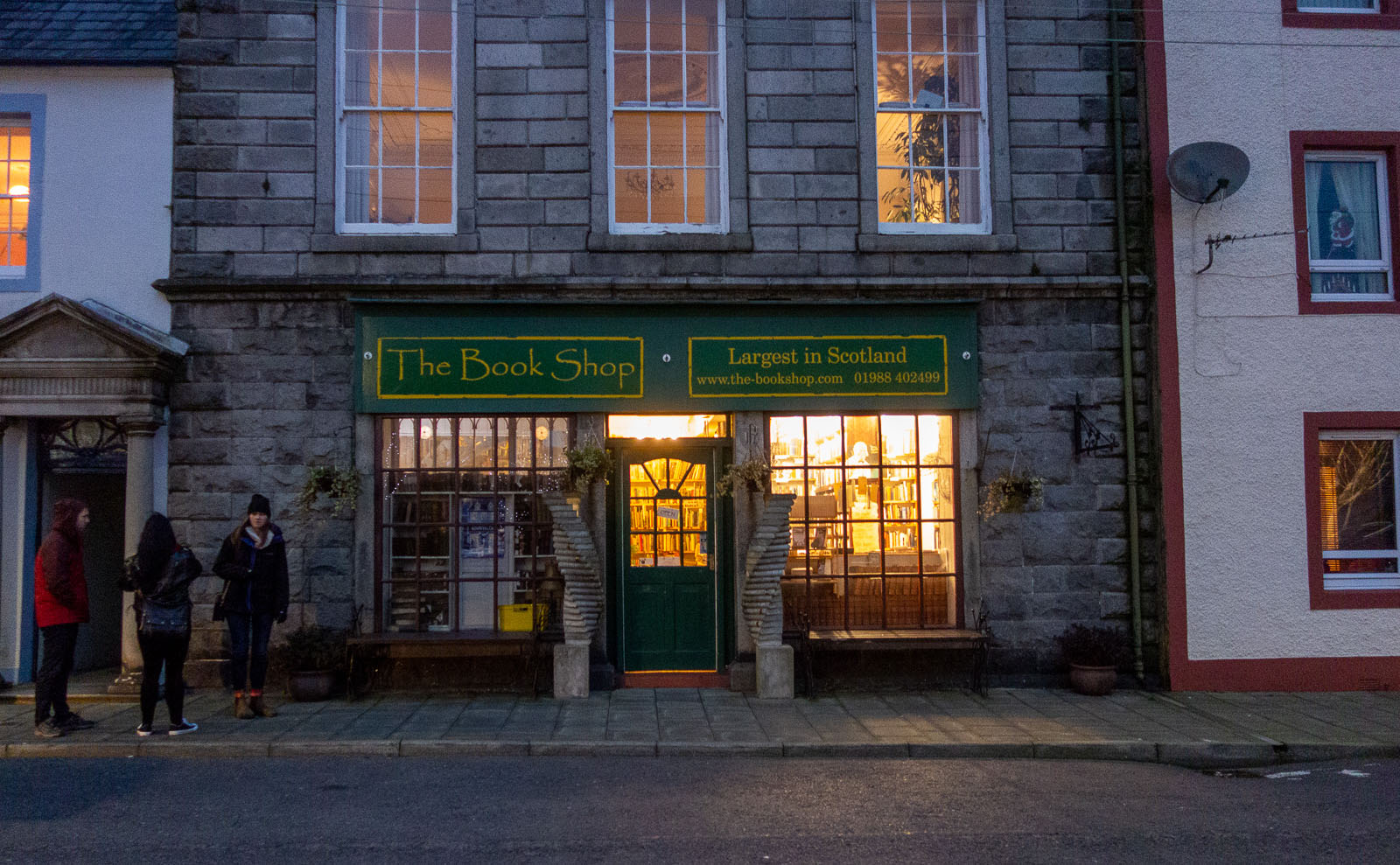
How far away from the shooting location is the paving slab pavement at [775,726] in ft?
25.4

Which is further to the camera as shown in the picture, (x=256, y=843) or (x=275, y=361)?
(x=275, y=361)

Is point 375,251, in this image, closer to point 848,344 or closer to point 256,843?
point 848,344

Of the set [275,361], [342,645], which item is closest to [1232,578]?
[342,645]

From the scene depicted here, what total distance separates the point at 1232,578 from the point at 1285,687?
3.68ft

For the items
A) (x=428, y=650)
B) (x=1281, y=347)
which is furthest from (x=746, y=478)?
(x=1281, y=347)

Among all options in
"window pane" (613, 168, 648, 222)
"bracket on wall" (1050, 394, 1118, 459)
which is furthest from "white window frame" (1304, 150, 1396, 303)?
"window pane" (613, 168, 648, 222)

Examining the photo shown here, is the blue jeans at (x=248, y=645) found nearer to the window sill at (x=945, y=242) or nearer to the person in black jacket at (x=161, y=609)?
the person in black jacket at (x=161, y=609)

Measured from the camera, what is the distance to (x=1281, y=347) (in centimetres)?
1012

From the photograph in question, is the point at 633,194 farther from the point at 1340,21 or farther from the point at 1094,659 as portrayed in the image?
the point at 1340,21

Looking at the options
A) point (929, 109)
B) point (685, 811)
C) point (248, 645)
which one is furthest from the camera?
point (929, 109)

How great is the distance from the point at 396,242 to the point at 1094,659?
25.0 feet

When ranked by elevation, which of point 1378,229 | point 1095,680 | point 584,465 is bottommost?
point 1095,680

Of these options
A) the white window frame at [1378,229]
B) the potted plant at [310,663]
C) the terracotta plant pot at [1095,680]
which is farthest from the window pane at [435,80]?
the white window frame at [1378,229]

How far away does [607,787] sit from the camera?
678cm
